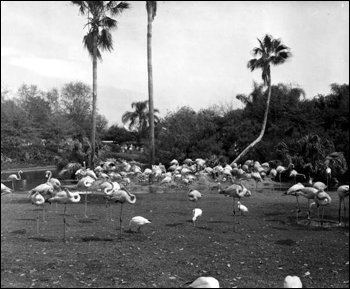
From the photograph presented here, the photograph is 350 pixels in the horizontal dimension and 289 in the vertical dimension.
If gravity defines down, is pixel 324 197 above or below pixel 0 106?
below

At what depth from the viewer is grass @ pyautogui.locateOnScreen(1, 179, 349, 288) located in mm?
2078

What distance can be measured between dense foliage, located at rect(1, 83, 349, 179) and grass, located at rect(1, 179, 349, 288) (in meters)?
0.53

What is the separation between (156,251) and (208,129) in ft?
26.3

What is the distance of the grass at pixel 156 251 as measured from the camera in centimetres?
208

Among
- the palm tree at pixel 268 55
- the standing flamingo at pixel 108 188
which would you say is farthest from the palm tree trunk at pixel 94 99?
the palm tree at pixel 268 55

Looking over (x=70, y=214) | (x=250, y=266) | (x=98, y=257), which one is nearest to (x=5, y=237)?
(x=98, y=257)

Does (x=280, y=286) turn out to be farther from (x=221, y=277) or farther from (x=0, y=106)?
(x=0, y=106)

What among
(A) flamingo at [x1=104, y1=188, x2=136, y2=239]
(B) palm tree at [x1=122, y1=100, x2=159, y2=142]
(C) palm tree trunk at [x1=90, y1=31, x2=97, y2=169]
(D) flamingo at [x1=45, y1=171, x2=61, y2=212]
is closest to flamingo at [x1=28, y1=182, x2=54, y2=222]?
(D) flamingo at [x1=45, y1=171, x2=61, y2=212]

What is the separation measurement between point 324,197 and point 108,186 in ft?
8.45

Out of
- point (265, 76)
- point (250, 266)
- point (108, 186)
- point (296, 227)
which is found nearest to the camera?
point (250, 266)

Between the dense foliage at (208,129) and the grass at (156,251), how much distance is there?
0.53 m

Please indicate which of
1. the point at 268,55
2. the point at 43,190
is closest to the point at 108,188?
the point at 43,190

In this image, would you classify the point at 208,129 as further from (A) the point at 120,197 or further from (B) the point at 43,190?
(B) the point at 43,190

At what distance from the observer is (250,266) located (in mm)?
2730
